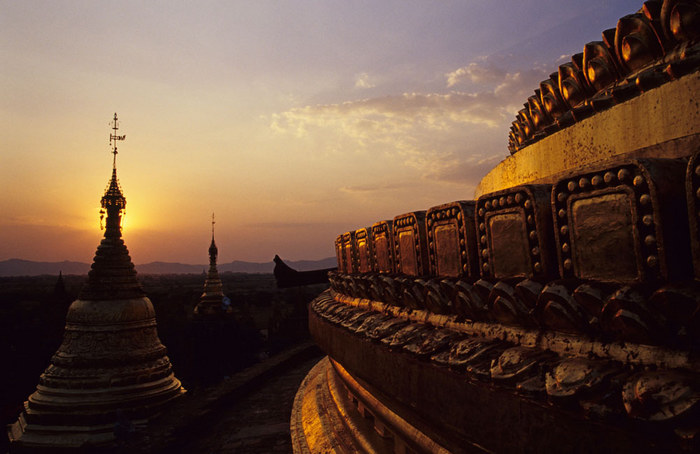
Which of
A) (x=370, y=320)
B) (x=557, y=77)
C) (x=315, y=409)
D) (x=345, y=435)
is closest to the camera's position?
(x=370, y=320)

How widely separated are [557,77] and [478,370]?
1.89m

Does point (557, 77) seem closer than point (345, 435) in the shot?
Yes

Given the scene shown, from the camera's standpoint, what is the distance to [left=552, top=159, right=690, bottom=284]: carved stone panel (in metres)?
1.03

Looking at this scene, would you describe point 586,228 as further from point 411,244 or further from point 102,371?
point 102,371

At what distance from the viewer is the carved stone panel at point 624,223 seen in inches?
40.7

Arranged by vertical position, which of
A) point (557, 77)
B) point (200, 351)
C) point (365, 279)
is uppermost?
point (557, 77)

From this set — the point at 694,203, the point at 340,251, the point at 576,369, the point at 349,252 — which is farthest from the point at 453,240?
the point at 340,251

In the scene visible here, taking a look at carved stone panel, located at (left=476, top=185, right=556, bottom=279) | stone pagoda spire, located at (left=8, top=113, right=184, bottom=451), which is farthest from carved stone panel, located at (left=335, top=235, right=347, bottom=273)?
stone pagoda spire, located at (left=8, top=113, right=184, bottom=451)

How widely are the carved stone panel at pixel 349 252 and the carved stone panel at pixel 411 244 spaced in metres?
0.80

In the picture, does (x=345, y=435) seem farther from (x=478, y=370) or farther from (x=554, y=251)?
(x=554, y=251)

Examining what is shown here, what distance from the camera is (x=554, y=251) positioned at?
4.39ft

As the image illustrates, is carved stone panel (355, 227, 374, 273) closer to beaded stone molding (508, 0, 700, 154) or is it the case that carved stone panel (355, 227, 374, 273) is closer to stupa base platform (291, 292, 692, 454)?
stupa base platform (291, 292, 692, 454)

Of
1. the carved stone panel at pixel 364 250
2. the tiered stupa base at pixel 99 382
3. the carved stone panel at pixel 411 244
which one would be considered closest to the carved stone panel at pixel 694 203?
the carved stone panel at pixel 411 244

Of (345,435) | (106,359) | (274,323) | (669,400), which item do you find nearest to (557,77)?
(669,400)
